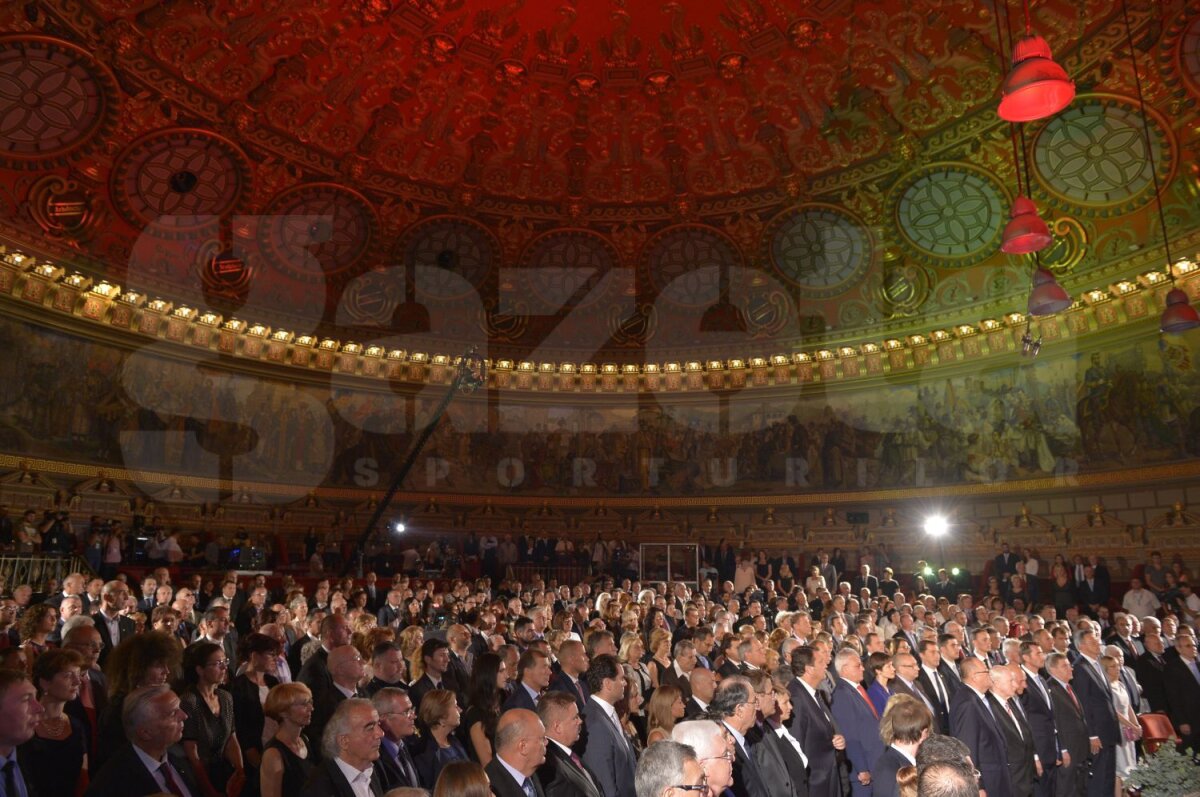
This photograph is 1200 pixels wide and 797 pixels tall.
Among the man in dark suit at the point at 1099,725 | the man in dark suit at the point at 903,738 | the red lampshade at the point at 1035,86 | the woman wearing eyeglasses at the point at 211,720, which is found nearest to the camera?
the man in dark suit at the point at 903,738

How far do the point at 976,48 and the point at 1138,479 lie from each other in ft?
42.9

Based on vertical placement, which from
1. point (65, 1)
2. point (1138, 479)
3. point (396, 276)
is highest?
point (65, 1)

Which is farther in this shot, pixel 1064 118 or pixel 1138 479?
pixel 1064 118

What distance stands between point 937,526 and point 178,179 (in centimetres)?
2519

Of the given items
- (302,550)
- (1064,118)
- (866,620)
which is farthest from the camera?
(302,550)

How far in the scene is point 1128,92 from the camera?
73.8 feet

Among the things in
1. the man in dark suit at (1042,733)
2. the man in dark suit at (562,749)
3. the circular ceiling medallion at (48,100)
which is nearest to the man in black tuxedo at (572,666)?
the man in dark suit at (562,749)

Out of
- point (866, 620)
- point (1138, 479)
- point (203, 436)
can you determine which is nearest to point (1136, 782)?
point (866, 620)

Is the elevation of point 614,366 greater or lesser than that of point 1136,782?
greater

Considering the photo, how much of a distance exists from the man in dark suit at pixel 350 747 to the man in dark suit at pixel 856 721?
4.23 m

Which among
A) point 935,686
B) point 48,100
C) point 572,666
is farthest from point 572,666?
point 48,100

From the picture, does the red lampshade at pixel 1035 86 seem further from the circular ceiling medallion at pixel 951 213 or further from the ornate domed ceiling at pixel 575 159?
the circular ceiling medallion at pixel 951 213

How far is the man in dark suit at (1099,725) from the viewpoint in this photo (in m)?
8.84

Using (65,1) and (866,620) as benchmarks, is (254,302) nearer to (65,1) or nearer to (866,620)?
(65,1)
